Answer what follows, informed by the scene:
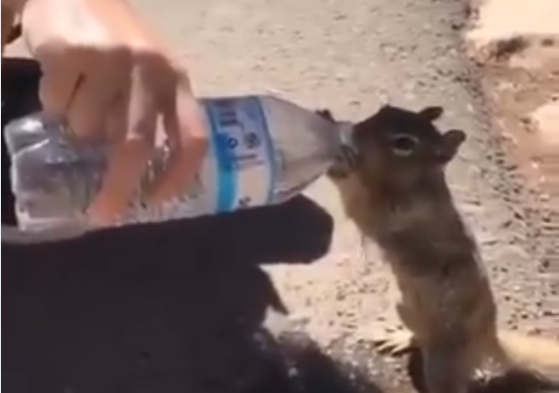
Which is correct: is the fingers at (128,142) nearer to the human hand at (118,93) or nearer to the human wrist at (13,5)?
the human hand at (118,93)

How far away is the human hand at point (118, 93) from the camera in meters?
0.92

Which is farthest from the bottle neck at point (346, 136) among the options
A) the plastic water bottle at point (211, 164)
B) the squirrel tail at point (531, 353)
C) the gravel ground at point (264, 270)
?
the squirrel tail at point (531, 353)

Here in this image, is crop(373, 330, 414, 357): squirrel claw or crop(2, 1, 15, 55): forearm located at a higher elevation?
crop(2, 1, 15, 55): forearm

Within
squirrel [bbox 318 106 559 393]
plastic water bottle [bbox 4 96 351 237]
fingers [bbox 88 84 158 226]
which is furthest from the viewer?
squirrel [bbox 318 106 559 393]

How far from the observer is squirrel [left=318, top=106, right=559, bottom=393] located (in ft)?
4.07

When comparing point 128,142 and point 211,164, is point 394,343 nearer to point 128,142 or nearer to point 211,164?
point 211,164

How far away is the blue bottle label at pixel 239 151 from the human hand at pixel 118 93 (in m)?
0.14

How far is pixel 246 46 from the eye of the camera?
1.52 metres

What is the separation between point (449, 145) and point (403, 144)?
8 centimetres

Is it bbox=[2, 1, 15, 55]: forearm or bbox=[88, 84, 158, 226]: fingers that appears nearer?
bbox=[88, 84, 158, 226]: fingers

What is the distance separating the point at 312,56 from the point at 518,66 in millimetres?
222

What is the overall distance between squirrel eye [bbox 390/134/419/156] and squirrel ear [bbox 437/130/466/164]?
1.6 inches

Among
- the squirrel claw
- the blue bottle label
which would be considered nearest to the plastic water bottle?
the blue bottle label

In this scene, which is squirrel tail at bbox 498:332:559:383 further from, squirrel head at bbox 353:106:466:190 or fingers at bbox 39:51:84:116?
fingers at bbox 39:51:84:116
